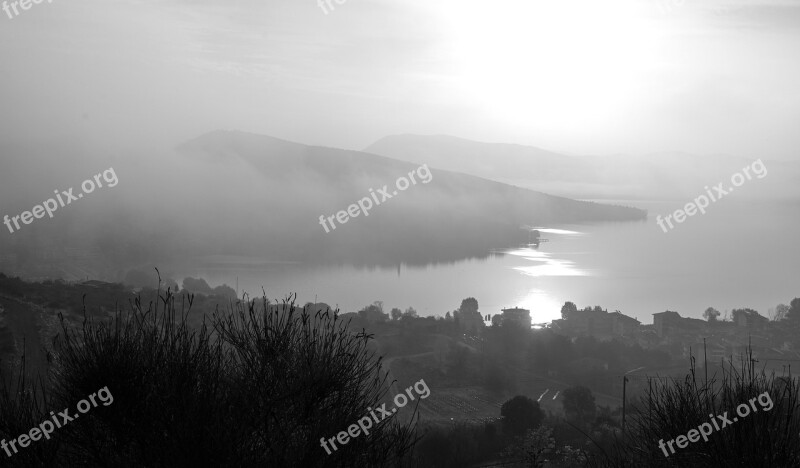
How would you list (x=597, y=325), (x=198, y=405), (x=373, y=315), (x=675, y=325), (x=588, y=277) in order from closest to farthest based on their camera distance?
(x=198, y=405) < (x=373, y=315) < (x=675, y=325) < (x=597, y=325) < (x=588, y=277)

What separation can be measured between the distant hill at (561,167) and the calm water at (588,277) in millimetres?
12577

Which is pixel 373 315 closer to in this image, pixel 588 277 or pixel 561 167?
pixel 588 277

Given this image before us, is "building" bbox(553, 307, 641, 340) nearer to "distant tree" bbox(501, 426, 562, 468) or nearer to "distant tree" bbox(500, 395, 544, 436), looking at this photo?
"distant tree" bbox(500, 395, 544, 436)

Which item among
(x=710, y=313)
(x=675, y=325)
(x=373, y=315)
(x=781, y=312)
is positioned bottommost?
(x=781, y=312)

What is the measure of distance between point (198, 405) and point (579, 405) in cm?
1133

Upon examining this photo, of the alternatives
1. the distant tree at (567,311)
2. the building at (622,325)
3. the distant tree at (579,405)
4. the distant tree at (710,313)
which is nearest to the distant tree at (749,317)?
the distant tree at (710,313)

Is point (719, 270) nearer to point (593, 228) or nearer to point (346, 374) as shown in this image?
point (593, 228)

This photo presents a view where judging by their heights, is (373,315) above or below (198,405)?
below

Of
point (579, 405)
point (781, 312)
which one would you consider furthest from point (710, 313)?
point (579, 405)

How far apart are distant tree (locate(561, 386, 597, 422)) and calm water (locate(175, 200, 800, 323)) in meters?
11.4

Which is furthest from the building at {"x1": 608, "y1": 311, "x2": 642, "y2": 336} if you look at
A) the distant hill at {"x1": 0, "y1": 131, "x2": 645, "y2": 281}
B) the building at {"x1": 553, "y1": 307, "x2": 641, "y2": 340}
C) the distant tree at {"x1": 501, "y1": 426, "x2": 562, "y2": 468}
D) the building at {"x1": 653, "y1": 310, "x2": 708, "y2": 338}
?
the distant hill at {"x1": 0, "y1": 131, "x2": 645, "y2": 281}

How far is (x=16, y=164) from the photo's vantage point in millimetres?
37156

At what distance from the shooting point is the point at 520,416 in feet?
36.8

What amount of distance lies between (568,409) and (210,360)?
11154 millimetres
